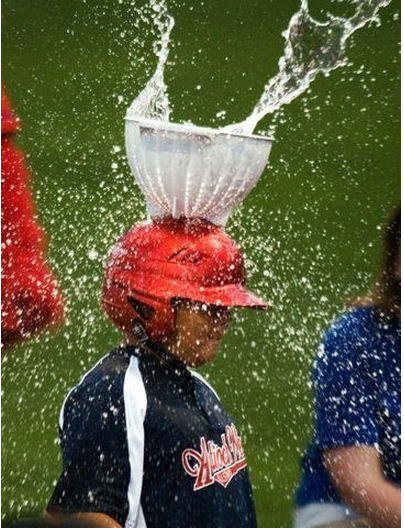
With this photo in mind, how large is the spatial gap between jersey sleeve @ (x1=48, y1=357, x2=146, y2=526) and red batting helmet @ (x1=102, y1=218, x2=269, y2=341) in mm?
192

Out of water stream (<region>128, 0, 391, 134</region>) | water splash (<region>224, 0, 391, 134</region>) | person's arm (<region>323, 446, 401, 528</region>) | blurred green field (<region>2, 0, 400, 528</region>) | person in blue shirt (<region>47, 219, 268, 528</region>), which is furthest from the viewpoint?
blurred green field (<region>2, 0, 400, 528</region>)

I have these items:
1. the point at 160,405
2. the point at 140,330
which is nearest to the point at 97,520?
the point at 160,405

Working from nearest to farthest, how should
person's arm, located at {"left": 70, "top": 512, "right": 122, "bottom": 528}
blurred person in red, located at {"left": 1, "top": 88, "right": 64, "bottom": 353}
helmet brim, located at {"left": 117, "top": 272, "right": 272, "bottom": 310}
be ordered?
person's arm, located at {"left": 70, "top": 512, "right": 122, "bottom": 528} → helmet brim, located at {"left": 117, "top": 272, "right": 272, "bottom": 310} → blurred person in red, located at {"left": 1, "top": 88, "right": 64, "bottom": 353}

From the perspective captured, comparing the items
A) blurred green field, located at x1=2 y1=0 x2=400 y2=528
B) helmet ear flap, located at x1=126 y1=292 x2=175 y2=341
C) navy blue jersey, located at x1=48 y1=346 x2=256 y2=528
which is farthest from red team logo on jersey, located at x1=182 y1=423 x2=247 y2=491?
blurred green field, located at x1=2 y1=0 x2=400 y2=528

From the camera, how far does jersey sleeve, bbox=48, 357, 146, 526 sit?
253cm

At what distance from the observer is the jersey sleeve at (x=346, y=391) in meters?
2.90

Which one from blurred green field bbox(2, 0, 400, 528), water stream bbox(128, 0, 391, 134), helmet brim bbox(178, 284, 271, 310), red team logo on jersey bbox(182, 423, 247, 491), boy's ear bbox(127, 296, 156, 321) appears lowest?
blurred green field bbox(2, 0, 400, 528)

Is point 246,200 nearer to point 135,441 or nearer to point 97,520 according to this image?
point 135,441

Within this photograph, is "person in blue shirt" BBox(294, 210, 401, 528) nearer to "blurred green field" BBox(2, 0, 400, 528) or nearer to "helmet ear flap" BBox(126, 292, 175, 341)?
"helmet ear flap" BBox(126, 292, 175, 341)

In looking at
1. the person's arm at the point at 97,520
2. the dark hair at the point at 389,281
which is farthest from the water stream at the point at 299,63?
the person's arm at the point at 97,520

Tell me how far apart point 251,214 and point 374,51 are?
53.7 inches

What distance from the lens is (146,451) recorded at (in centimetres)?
258

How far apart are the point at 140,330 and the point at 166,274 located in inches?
4.9

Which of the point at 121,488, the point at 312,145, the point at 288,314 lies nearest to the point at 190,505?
the point at 121,488
